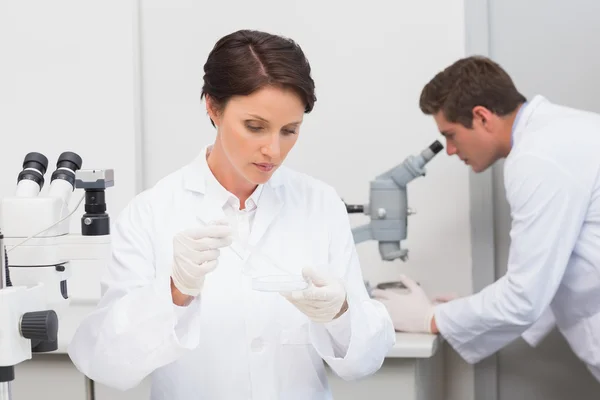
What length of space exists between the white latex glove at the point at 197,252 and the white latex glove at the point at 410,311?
3.32ft

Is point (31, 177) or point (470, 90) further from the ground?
point (470, 90)

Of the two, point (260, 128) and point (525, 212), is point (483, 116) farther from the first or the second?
point (260, 128)

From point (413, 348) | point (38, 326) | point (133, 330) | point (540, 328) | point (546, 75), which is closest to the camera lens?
point (38, 326)

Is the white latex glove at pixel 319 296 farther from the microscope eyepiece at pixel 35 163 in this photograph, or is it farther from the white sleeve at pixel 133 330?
the microscope eyepiece at pixel 35 163

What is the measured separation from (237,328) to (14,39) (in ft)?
5.17

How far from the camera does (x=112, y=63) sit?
8.24ft

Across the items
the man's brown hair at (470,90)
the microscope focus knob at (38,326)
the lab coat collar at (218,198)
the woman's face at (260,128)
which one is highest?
the man's brown hair at (470,90)

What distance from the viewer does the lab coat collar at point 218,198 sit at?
1.43 metres

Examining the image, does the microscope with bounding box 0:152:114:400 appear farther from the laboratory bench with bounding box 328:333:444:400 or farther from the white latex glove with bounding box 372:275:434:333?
the white latex glove with bounding box 372:275:434:333

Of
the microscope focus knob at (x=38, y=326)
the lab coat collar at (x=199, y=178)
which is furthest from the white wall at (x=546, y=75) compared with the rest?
the microscope focus knob at (x=38, y=326)

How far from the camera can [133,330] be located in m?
1.23

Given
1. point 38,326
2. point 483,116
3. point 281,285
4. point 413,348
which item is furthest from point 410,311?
point 38,326

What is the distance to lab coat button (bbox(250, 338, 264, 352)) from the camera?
1375mm

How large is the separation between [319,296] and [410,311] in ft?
3.16
